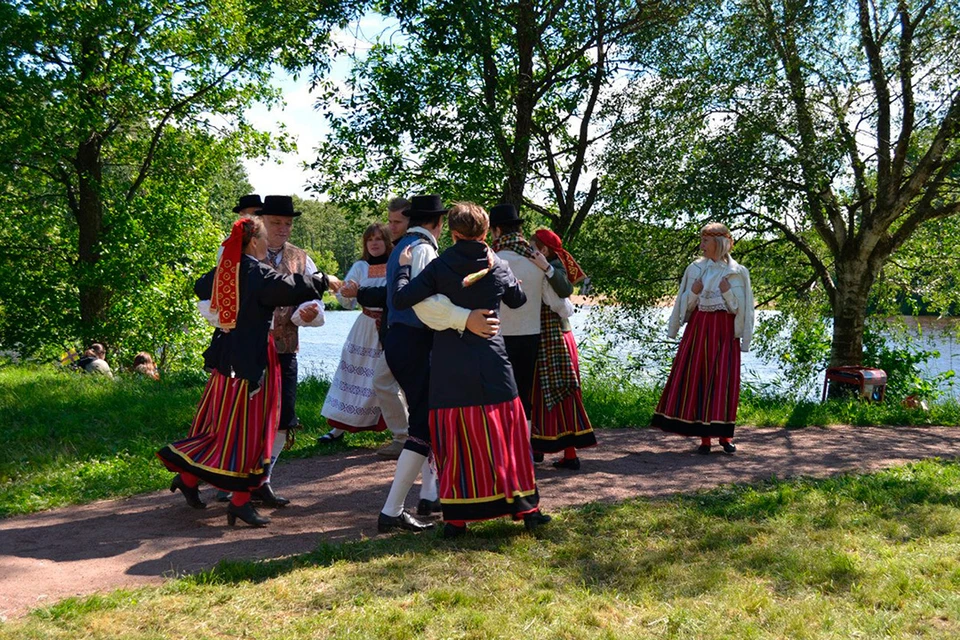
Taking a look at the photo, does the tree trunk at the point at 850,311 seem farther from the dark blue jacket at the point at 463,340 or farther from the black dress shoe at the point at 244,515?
the black dress shoe at the point at 244,515

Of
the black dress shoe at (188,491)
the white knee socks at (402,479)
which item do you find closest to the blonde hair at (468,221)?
the white knee socks at (402,479)

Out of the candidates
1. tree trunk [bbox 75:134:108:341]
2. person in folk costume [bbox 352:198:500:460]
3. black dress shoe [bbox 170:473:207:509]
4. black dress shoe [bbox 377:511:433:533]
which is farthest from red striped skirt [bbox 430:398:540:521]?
tree trunk [bbox 75:134:108:341]

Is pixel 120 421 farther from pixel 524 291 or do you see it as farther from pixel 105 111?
pixel 105 111

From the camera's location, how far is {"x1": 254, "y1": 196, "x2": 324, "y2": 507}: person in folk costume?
545 centimetres

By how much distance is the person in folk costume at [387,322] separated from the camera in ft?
14.9

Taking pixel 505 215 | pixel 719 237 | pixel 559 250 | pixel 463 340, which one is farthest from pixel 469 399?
pixel 719 237

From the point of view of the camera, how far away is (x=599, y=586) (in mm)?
4004

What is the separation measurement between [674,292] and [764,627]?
9.66 metres

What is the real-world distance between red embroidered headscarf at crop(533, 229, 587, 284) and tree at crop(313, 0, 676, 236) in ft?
14.0

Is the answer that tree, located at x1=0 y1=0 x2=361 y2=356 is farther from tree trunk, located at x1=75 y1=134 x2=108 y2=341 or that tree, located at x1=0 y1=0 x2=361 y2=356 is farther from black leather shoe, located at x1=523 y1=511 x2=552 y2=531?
black leather shoe, located at x1=523 y1=511 x2=552 y2=531

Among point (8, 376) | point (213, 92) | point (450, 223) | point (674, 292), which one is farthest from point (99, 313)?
point (450, 223)

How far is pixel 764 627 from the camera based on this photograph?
Result: 3.58 m

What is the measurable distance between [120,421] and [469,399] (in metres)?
4.53

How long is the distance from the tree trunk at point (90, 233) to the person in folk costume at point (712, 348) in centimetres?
1427
